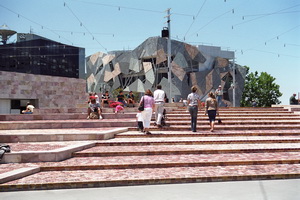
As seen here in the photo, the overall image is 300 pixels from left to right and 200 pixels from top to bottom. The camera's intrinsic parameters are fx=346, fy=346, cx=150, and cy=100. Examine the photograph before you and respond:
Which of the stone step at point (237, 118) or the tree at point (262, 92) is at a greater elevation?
the tree at point (262, 92)

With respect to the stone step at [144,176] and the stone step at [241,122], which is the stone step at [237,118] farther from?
the stone step at [144,176]

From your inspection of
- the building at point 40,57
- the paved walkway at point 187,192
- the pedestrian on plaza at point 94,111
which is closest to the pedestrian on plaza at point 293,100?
the pedestrian on plaza at point 94,111

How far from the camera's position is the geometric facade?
59.3 m

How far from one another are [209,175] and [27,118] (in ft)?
44.6

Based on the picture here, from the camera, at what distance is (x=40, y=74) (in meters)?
54.5

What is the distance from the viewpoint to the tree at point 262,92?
253 ft

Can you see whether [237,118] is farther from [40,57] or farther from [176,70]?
[40,57]

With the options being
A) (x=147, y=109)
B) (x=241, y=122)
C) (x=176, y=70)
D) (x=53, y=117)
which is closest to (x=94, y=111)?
(x=53, y=117)

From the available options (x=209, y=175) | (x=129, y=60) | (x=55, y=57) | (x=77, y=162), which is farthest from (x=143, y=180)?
(x=129, y=60)

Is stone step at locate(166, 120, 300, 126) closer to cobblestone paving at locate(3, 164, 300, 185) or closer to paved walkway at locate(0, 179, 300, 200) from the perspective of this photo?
cobblestone paving at locate(3, 164, 300, 185)

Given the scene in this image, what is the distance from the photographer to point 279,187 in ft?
17.9

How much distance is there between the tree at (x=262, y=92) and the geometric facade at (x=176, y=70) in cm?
1512

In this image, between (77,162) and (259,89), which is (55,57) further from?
(77,162)

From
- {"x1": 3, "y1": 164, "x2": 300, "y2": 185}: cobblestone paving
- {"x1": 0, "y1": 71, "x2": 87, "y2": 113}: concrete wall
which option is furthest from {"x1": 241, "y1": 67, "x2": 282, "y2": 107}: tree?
{"x1": 3, "y1": 164, "x2": 300, "y2": 185}: cobblestone paving
